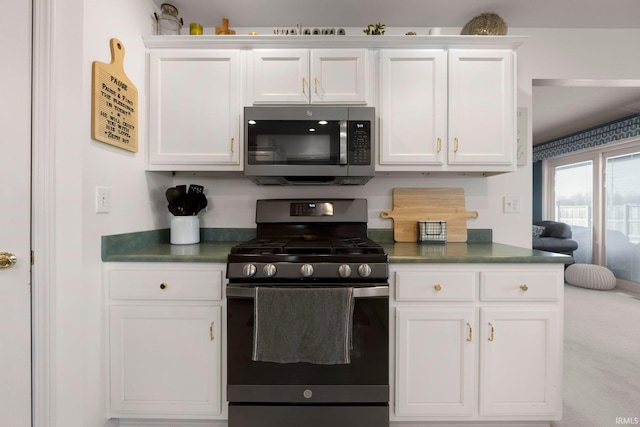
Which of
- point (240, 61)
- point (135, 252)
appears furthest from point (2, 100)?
point (240, 61)

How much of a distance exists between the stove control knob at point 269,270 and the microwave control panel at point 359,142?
2.51 feet

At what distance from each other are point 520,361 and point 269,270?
135 centimetres

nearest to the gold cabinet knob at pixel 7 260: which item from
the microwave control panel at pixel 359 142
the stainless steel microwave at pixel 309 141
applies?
the stainless steel microwave at pixel 309 141

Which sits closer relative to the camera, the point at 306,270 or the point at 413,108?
the point at 306,270

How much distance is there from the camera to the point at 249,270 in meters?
1.40

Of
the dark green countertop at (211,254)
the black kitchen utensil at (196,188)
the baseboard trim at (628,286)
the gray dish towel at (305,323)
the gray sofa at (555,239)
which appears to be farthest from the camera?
the gray sofa at (555,239)

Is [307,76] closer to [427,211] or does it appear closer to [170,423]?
[427,211]

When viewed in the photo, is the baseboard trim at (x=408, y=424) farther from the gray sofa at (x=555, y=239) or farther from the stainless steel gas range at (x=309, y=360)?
the gray sofa at (x=555, y=239)

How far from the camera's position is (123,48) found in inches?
61.7

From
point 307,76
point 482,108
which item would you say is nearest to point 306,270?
point 307,76

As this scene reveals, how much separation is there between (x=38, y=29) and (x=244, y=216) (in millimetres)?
1366

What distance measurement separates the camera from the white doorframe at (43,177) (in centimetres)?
125

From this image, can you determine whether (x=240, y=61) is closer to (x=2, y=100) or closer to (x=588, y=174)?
(x=2, y=100)

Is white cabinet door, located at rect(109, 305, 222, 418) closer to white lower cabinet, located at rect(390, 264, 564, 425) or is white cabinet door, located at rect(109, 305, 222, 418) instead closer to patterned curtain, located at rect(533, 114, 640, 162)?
white lower cabinet, located at rect(390, 264, 564, 425)
